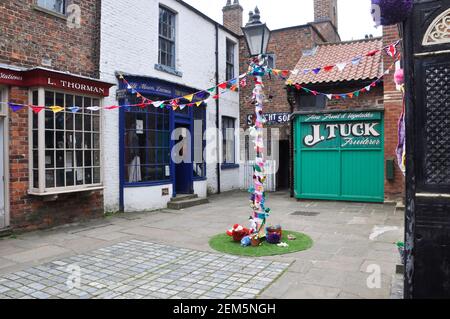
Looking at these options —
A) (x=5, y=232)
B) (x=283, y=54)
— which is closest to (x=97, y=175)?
(x=5, y=232)

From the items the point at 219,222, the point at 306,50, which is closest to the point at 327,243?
the point at 219,222

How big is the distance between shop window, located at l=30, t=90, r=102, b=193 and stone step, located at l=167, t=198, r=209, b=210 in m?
2.59

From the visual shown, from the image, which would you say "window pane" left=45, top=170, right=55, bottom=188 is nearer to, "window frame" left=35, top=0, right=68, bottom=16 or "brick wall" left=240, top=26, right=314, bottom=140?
"window frame" left=35, top=0, right=68, bottom=16

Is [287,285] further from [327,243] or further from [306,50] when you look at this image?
[306,50]

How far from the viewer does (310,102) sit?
42.8 ft

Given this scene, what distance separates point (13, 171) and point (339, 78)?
30.9 feet

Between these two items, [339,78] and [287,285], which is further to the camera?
[339,78]

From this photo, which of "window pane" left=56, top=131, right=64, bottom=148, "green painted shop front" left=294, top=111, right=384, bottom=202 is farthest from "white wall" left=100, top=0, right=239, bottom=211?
"green painted shop front" left=294, top=111, right=384, bottom=202

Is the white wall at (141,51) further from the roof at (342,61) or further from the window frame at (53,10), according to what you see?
the roof at (342,61)

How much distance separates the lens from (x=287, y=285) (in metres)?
4.69

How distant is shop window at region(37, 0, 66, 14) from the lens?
828cm

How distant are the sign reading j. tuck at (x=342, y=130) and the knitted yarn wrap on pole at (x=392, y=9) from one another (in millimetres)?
8145

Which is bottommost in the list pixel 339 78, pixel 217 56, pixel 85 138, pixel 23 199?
pixel 23 199

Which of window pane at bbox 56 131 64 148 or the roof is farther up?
the roof
